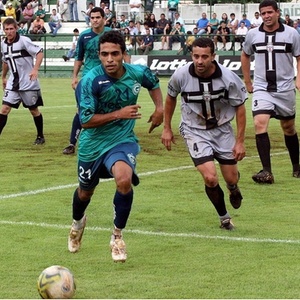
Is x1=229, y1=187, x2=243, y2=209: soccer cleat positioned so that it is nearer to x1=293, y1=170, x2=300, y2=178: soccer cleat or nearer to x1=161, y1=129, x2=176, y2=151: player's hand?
x1=161, y1=129, x2=176, y2=151: player's hand

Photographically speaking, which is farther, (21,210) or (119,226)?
(21,210)

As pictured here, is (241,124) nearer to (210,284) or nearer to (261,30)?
(210,284)

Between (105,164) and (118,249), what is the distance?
0.72 metres

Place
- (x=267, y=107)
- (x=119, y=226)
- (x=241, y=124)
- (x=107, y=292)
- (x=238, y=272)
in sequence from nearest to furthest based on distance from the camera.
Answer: (x=107, y=292) < (x=238, y=272) < (x=119, y=226) < (x=241, y=124) < (x=267, y=107)

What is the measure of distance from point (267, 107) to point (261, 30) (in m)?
0.98

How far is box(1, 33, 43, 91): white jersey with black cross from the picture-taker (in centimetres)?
1602

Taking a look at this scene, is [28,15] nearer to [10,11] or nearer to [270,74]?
[10,11]

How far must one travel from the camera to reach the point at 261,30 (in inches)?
479

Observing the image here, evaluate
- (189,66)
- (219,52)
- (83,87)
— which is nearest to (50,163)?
(189,66)

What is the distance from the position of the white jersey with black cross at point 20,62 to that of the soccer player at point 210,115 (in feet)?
23.1

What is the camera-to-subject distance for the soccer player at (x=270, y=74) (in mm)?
12062

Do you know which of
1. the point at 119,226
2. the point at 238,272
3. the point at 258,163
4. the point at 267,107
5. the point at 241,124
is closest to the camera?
the point at 238,272

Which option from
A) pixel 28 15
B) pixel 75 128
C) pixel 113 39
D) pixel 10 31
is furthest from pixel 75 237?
pixel 28 15

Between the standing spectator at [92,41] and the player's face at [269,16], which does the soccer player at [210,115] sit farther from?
the standing spectator at [92,41]
